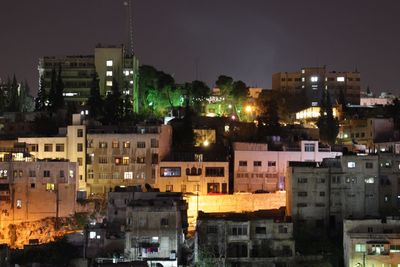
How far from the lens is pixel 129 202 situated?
43906 mm

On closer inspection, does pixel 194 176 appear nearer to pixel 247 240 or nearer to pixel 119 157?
pixel 119 157

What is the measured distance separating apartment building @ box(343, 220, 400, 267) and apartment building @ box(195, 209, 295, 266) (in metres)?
3.62

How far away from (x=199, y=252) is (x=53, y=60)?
4215 centimetres

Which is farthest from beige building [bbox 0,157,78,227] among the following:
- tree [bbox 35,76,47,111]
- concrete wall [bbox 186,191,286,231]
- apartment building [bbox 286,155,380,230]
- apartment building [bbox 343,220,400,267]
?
apartment building [bbox 343,220,400,267]

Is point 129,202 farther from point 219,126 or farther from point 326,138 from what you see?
point 326,138

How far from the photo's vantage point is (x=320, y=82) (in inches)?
3452

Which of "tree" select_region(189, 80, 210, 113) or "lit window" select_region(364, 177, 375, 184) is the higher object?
"tree" select_region(189, 80, 210, 113)

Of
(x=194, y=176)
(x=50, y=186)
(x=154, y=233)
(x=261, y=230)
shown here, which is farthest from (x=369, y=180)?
(x=50, y=186)

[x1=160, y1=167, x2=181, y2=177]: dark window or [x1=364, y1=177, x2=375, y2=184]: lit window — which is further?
[x1=160, y1=167, x2=181, y2=177]: dark window

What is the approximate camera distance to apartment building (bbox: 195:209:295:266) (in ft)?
143

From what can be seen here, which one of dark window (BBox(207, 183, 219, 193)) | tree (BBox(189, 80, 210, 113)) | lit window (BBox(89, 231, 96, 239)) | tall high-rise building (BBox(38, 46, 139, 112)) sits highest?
tall high-rise building (BBox(38, 46, 139, 112))

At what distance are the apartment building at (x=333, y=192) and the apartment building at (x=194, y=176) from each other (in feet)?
26.4

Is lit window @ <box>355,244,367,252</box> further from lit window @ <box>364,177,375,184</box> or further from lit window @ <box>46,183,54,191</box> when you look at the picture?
lit window @ <box>46,183,54,191</box>

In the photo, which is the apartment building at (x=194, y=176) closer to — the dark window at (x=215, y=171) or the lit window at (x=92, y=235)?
the dark window at (x=215, y=171)
